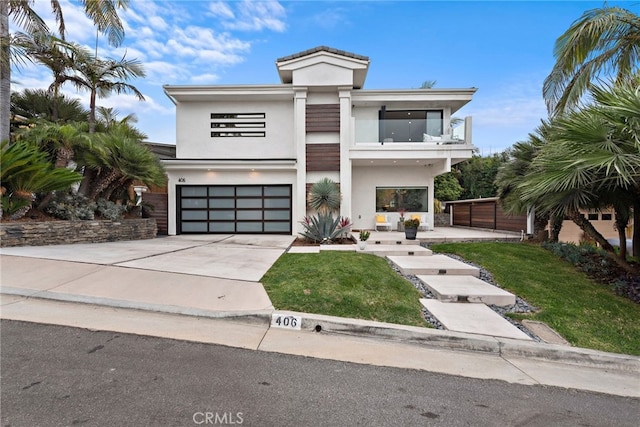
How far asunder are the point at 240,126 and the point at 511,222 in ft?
42.9

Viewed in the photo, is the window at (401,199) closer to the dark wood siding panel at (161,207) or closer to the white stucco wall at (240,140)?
the white stucco wall at (240,140)

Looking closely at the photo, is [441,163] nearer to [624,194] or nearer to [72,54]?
[624,194]

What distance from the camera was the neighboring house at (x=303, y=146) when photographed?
13984mm

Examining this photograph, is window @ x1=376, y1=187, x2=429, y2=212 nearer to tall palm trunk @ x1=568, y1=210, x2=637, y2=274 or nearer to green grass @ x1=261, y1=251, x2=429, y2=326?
tall palm trunk @ x1=568, y1=210, x2=637, y2=274

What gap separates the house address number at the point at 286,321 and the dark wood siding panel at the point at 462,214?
15.9m

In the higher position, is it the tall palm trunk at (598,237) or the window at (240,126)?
the window at (240,126)

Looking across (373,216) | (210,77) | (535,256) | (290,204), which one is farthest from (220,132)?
(535,256)

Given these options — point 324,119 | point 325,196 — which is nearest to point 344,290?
point 325,196

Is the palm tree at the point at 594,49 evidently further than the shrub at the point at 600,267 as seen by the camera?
Yes

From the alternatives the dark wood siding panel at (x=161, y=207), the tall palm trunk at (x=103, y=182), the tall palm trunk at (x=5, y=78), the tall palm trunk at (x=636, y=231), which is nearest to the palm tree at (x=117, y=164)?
the tall palm trunk at (x=103, y=182)

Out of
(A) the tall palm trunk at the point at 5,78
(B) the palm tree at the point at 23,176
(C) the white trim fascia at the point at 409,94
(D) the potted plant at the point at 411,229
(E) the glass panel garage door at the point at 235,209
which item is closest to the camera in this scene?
(B) the palm tree at the point at 23,176

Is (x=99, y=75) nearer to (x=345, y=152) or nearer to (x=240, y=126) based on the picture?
(x=240, y=126)

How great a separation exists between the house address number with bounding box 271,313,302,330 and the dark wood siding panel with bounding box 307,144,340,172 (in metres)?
10.3

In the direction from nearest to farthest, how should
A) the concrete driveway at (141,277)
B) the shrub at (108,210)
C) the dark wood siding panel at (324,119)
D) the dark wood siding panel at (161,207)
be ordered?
the concrete driveway at (141,277) → the shrub at (108,210) → the dark wood siding panel at (324,119) → the dark wood siding panel at (161,207)
